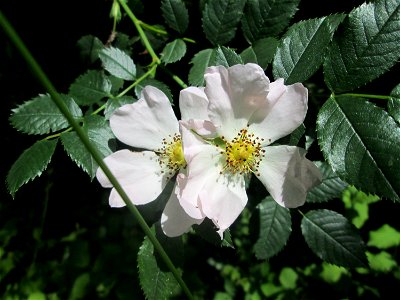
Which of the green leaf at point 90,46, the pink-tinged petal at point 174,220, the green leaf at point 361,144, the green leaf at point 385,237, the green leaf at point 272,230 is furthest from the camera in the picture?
the green leaf at point 385,237

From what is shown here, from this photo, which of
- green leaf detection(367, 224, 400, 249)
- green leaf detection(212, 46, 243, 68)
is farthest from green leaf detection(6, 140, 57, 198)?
green leaf detection(367, 224, 400, 249)

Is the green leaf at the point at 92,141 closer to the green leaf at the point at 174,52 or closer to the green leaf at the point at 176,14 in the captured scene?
the green leaf at the point at 174,52

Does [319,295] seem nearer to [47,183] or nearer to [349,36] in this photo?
[47,183]

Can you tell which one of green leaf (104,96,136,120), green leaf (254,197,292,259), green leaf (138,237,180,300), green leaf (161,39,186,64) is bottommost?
green leaf (254,197,292,259)

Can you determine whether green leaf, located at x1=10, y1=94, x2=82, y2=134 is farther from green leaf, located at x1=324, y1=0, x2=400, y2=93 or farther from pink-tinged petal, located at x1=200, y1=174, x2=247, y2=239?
green leaf, located at x1=324, y1=0, x2=400, y2=93

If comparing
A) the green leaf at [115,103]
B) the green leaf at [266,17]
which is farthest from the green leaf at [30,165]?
the green leaf at [266,17]
